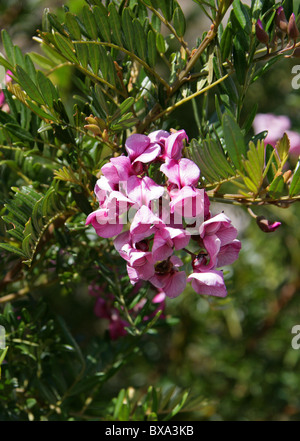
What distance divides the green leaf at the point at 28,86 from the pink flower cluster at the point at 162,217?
0.11 meters

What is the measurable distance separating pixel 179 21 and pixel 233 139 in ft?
0.48

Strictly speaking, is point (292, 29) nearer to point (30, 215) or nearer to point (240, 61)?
point (240, 61)

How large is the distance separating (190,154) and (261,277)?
80cm

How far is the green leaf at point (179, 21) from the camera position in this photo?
47 cm

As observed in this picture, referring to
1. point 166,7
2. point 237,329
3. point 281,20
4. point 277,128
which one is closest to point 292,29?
point 281,20

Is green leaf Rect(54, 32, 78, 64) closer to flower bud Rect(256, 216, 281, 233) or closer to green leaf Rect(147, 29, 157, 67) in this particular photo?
green leaf Rect(147, 29, 157, 67)

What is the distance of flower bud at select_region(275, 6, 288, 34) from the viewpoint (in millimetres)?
452

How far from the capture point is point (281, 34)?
46cm

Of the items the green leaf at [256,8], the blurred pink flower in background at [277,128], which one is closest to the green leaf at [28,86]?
the green leaf at [256,8]

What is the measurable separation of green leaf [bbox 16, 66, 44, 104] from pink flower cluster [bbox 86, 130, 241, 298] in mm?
106

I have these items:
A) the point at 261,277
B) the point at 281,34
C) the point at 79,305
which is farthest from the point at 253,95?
the point at 281,34

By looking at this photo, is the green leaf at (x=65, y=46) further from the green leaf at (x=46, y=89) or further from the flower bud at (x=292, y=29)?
the flower bud at (x=292, y=29)

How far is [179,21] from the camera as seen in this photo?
48 cm
